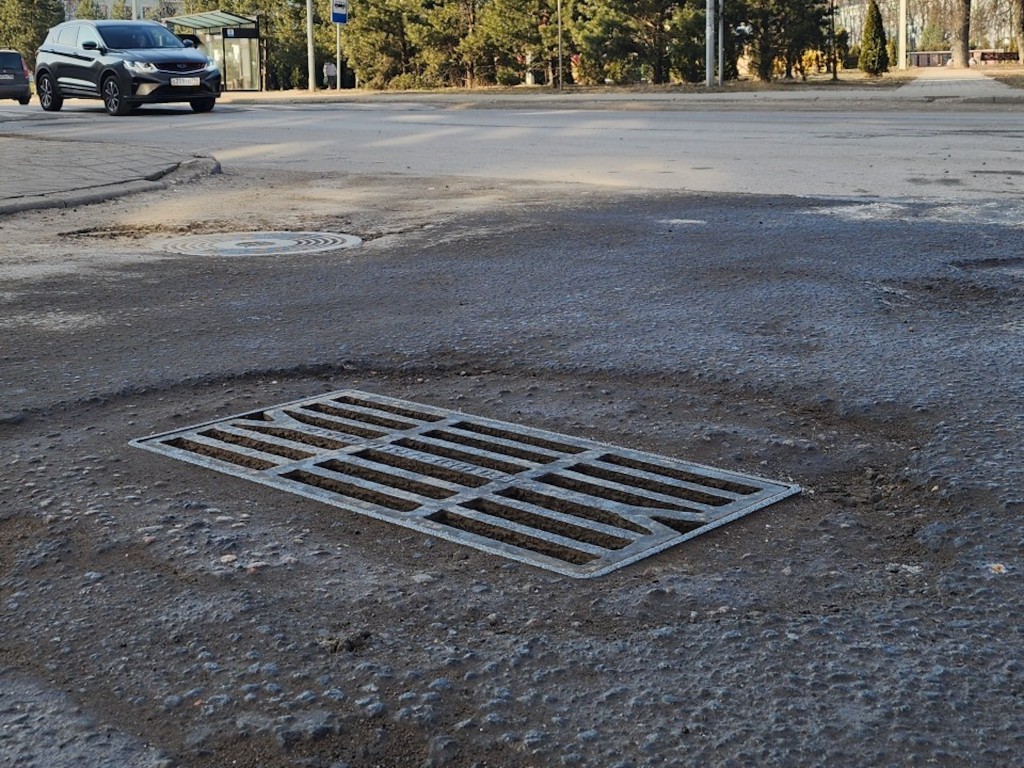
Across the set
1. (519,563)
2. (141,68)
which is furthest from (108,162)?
(141,68)

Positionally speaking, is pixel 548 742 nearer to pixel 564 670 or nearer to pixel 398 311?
pixel 564 670

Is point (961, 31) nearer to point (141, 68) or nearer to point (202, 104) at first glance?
point (202, 104)

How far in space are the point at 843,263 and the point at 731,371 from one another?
247 cm

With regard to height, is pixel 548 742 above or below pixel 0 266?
below

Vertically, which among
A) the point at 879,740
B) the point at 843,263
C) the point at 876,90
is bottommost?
the point at 879,740

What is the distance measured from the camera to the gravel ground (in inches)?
87.7

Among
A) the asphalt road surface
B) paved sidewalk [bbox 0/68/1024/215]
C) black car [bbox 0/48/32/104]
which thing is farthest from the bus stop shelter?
the asphalt road surface

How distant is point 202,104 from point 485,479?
79.8 ft

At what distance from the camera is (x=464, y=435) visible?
3.94m

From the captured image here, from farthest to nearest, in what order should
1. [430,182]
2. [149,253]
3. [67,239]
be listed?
[430,182]
[67,239]
[149,253]

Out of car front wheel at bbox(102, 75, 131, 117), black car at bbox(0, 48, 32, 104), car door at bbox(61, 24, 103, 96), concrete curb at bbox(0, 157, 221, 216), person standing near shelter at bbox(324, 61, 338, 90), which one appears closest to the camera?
concrete curb at bbox(0, 157, 221, 216)

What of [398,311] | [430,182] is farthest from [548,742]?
[430,182]

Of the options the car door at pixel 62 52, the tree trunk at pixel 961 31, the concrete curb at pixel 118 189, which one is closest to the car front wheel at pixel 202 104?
the car door at pixel 62 52

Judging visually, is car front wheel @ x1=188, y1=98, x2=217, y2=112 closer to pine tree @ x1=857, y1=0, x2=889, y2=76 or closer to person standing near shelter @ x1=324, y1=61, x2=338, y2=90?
person standing near shelter @ x1=324, y1=61, x2=338, y2=90
